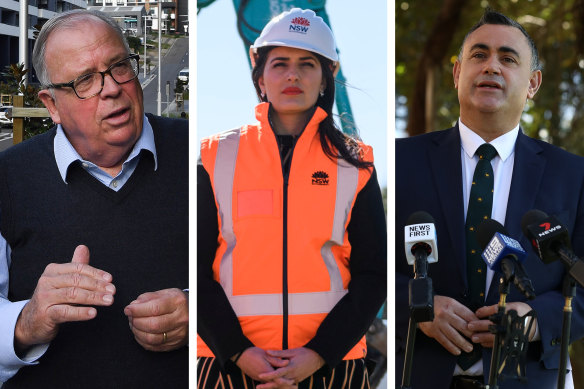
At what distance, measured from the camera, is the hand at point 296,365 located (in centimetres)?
230

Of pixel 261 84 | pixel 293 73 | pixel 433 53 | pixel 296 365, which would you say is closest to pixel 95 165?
pixel 261 84

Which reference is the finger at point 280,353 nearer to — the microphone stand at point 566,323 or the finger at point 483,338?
the finger at point 483,338

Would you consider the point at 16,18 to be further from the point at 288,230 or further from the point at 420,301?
the point at 420,301

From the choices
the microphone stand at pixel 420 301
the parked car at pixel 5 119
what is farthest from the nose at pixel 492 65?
the parked car at pixel 5 119

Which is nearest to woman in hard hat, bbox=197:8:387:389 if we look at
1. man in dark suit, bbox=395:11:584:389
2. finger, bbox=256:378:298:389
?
finger, bbox=256:378:298:389

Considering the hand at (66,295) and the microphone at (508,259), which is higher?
the microphone at (508,259)

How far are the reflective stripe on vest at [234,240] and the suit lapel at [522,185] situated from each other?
2.09ft

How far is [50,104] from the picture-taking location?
8.34 feet

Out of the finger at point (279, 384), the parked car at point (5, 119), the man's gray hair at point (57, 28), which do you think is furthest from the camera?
the parked car at point (5, 119)

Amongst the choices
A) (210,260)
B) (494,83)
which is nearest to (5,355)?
(210,260)

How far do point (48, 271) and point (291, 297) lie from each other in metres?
0.82

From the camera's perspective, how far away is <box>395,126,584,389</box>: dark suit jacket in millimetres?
2621

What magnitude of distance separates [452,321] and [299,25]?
1148mm

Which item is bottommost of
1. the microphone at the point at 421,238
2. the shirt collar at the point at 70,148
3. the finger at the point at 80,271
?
the finger at the point at 80,271
